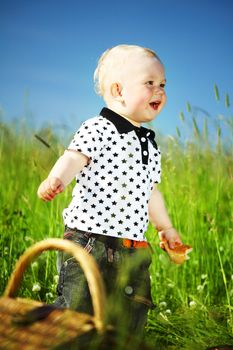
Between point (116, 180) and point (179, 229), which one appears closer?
point (116, 180)

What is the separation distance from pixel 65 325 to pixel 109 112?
1064 mm

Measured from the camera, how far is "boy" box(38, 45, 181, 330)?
84.7 inches

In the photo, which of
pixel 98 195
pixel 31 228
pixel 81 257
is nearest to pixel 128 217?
pixel 98 195

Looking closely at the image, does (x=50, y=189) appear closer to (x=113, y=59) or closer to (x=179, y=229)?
(x=113, y=59)

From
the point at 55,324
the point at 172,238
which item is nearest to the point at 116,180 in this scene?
the point at 172,238

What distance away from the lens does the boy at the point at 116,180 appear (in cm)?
215

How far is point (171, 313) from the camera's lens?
9.98 ft

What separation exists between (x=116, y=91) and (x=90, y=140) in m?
0.27

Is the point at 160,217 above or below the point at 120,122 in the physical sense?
below

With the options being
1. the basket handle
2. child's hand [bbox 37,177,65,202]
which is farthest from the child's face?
the basket handle

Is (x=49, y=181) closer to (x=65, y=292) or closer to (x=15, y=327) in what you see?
(x=65, y=292)

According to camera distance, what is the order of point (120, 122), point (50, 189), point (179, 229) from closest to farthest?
point (50, 189)
point (120, 122)
point (179, 229)

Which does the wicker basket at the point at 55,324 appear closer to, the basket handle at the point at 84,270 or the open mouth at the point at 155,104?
the basket handle at the point at 84,270

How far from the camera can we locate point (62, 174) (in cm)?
211
